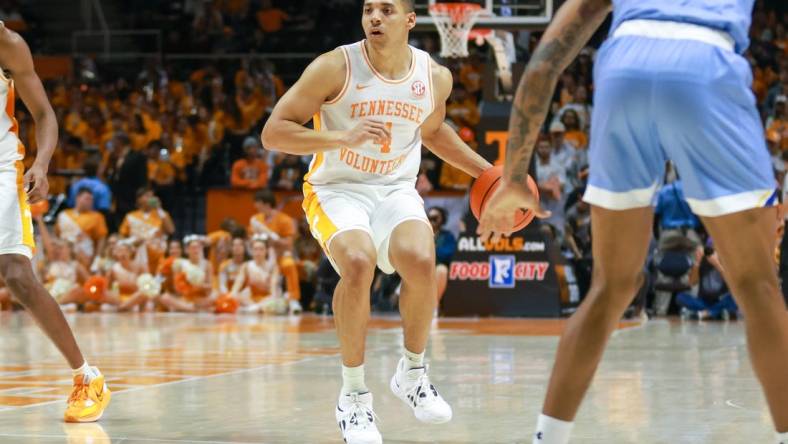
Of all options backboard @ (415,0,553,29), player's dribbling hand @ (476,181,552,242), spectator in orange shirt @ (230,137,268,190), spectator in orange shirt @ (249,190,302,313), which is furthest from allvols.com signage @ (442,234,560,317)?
player's dribbling hand @ (476,181,552,242)

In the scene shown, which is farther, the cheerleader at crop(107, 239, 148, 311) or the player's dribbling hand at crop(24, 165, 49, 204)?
the cheerleader at crop(107, 239, 148, 311)

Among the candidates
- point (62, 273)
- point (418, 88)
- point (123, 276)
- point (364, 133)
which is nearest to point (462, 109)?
point (123, 276)

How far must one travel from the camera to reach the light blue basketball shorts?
3.31 m

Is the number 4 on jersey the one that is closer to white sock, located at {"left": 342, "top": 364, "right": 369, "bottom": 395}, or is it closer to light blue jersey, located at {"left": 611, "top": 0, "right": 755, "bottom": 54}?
white sock, located at {"left": 342, "top": 364, "right": 369, "bottom": 395}

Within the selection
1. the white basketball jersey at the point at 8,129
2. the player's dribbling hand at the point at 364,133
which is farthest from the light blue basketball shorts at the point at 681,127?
the white basketball jersey at the point at 8,129

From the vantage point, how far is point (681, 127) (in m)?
3.33

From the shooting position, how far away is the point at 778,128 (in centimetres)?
1571

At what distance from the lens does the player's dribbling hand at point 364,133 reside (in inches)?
203

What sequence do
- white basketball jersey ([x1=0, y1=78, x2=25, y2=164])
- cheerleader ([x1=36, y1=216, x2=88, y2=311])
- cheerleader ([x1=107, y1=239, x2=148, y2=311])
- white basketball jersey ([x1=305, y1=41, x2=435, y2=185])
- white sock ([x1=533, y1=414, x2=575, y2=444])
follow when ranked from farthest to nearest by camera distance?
cheerleader ([x1=107, y1=239, x2=148, y2=311]) < cheerleader ([x1=36, y1=216, x2=88, y2=311]) < white basketball jersey ([x1=0, y1=78, x2=25, y2=164]) < white basketball jersey ([x1=305, y1=41, x2=435, y2=185]) < white sock ([x1=533, y1=414, x2=575, y2=444])

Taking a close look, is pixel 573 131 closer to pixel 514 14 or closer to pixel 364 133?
pixel 514 14

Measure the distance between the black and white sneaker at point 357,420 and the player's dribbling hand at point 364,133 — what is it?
3.55ft

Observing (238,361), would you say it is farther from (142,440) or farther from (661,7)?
(661,7)

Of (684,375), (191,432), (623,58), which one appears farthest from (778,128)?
(623,58)

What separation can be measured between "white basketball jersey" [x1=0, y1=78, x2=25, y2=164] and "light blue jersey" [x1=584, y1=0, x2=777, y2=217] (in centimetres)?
348
